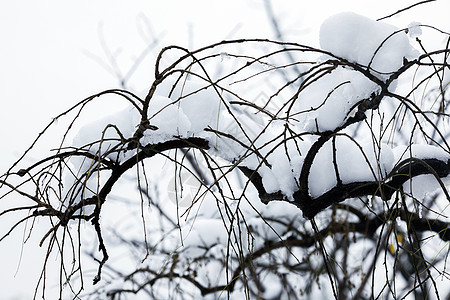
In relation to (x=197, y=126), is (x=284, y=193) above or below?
below

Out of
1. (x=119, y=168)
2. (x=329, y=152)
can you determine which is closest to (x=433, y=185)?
(x=329, y=152)

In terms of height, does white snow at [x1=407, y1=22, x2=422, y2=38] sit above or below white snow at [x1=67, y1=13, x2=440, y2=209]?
above

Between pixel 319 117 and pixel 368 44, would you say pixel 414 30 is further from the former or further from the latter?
pixel 319 117

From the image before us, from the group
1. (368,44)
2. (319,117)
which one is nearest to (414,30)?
(368,44)

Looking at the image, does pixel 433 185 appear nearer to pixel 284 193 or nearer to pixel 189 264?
pixel 284 193

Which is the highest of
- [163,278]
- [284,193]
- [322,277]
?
[322,277]

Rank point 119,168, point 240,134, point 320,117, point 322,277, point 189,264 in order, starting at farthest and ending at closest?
1. point 322,277
2. point 189,264
3. point 240,134
4. point 119,168
5. point 320,117

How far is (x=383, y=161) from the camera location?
1104 millimetres

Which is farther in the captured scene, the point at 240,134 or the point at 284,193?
the point at 240,134

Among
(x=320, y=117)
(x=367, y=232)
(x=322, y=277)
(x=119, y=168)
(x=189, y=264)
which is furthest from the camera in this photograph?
(x=322, y=277)

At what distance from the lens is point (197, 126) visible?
1103 mm

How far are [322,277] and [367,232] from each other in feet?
2.36

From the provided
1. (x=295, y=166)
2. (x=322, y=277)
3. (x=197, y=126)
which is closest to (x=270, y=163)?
(x=295, y=166)

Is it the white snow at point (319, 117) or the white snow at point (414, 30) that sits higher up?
the white snow at point (414, 30)
